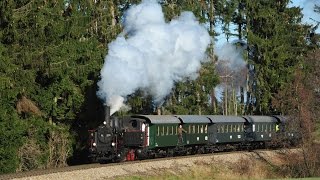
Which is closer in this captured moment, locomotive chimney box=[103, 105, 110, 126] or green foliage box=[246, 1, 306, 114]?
locomotive chimney box=[103, 105, 110, 126]

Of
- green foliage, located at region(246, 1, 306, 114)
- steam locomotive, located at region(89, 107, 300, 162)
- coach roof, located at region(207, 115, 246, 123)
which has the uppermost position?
green foliage, located at region(246, 1, 306, 114)

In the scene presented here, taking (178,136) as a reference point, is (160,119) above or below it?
above

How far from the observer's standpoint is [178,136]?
34406 mm

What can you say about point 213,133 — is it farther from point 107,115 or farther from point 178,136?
point 107,115

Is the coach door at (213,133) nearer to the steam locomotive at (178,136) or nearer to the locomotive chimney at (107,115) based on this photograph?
the steam locomotive at (178,136)

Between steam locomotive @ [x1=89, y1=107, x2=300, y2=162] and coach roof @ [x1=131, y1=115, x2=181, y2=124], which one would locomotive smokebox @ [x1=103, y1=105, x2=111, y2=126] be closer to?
steam locomotive @ [x1=89, y1=107, x2=300, y2=162]

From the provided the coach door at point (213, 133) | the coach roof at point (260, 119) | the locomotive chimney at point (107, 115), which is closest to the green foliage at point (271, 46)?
the coach roof at point (260, 119)

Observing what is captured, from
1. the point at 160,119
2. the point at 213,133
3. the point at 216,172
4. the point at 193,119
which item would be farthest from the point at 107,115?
the point at 213,133

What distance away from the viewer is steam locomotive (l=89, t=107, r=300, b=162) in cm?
2995

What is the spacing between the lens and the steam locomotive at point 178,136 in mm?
Answer: 29953

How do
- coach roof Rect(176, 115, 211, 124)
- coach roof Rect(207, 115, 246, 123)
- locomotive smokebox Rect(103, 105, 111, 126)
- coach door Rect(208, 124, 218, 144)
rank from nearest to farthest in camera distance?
locomotive smokebox Rect(103, 105, 111, 126), coach roof Rect(176, 115, 211, 124), coach door Rect(208, 124, 218, 144), coach roof Rect(207, 115, 246, 123)

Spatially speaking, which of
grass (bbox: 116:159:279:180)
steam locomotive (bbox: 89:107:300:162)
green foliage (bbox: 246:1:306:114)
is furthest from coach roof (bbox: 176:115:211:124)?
green foliage (bbox: 246:1:306:114)

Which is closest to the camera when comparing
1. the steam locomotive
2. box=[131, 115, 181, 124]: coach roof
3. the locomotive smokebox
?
the locomotive smokebox

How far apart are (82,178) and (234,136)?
19.1m
